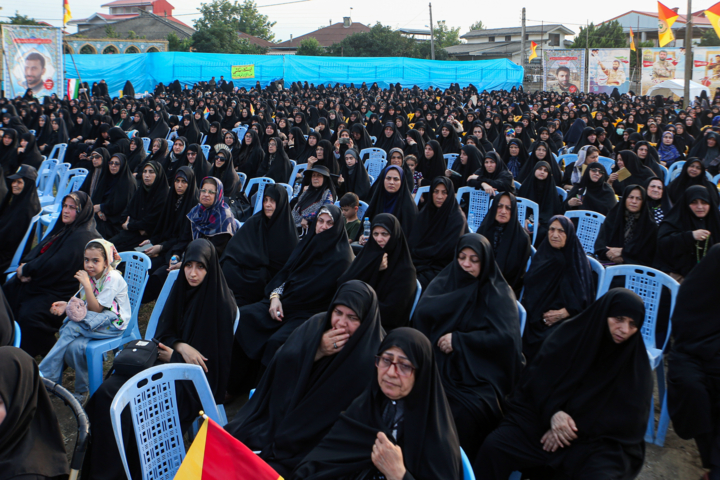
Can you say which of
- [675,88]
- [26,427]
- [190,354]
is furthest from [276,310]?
[675,88]

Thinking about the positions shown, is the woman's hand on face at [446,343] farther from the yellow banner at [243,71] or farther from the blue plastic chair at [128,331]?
the yellow banner at [243,71]

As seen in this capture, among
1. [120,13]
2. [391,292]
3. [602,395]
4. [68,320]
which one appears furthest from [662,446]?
[120,13]

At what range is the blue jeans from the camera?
296 cm

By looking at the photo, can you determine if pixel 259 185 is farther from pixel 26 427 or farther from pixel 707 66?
pixel 707 66

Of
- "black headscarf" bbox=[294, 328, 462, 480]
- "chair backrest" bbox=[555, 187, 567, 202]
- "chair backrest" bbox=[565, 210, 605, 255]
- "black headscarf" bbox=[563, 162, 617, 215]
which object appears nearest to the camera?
"black headscarf" bbox=[294, 328, 462, 480]

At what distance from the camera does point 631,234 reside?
14.2ft

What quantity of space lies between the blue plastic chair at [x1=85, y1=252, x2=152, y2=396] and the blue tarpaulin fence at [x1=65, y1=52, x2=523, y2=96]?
19943 millimetres

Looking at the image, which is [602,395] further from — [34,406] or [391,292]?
[34,406]

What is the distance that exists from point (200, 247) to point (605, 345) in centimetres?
197

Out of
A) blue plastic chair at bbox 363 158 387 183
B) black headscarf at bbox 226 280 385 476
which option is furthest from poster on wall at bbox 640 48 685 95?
black headscarf at bbox 226 280 385 476

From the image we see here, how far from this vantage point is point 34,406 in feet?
6.29

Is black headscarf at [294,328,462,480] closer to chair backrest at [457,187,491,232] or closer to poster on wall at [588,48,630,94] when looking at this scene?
chair backrest at [457,187,491,232]

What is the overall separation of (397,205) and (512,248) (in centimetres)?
127

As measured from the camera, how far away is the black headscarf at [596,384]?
86.0 inches
